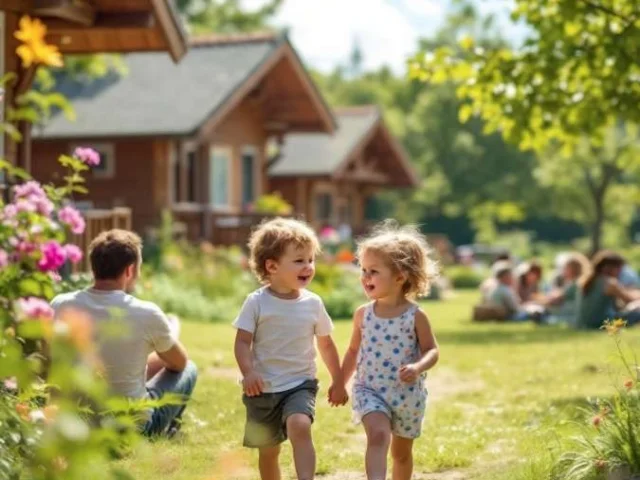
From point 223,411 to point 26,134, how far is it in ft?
19.2

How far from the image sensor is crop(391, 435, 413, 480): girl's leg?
6375mm

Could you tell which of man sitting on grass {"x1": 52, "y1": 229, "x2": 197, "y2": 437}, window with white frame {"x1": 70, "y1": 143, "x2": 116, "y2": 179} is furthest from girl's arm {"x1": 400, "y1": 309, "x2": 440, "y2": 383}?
window with white frame {"x1": 70, "y1": 143, "x2": 116, "y2": 179}

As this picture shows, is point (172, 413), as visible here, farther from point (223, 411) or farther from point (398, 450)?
point (398, 450)

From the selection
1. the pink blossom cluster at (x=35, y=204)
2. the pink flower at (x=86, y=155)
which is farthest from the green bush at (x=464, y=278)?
the pink blossom cluster at (x=35, y=204)

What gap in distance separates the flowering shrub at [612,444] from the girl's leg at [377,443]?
92 cm

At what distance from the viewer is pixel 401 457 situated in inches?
252

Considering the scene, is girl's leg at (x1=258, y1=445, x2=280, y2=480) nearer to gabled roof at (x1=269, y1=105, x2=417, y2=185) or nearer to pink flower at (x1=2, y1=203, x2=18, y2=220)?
pink flower at (x1=2, y1=203, x2=18, y2=220)

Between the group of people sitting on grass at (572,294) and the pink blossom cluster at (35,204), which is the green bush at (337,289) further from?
the pink blossom cluster at (35,204)

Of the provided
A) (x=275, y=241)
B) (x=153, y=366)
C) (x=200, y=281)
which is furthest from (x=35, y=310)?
(x=200, y=281)

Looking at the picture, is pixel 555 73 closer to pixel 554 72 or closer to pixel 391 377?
pixel 554 72

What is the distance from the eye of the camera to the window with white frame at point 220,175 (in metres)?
31.4

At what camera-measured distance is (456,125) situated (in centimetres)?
7556

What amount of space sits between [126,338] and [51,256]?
7.65ft

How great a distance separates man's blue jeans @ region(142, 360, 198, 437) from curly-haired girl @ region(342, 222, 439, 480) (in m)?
2.05
